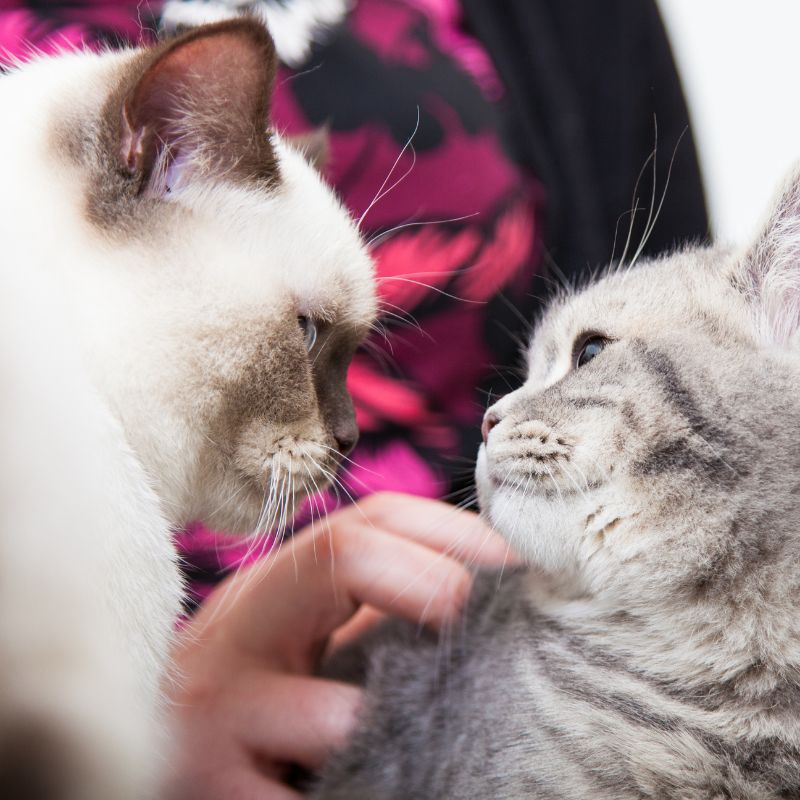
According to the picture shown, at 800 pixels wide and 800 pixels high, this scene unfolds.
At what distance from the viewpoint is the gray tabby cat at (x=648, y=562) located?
603mm

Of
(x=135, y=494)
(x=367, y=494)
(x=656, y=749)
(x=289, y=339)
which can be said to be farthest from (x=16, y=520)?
(x=367, y=494)

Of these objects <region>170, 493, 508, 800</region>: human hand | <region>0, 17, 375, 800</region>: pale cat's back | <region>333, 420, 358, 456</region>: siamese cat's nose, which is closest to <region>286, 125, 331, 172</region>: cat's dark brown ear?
<region>0, 17, 375, 800</region>: pale cat's back

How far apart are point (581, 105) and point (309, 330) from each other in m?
0.72

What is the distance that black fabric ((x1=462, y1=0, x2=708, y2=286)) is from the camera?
3.82 ft

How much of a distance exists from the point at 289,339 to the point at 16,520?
0.40 metres

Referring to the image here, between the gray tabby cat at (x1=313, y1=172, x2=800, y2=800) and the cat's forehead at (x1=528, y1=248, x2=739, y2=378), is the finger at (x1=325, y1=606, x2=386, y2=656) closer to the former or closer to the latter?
the gray tabby cat at (x1=313, y1=172, x2=800, y2=800)

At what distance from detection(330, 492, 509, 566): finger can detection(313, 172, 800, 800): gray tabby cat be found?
0.16 meters

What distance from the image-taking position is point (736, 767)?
59 cm

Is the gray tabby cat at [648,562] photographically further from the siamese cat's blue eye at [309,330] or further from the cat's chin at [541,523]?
the siamese cat's blue eye at [309,330]

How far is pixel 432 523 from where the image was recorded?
102 cm

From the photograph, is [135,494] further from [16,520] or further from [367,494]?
[367,494]

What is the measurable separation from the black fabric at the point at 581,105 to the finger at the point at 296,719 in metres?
0.71

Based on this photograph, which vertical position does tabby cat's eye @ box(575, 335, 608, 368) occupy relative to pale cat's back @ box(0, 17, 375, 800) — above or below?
below

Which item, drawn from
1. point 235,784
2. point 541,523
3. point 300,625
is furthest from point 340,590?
point 541,523
